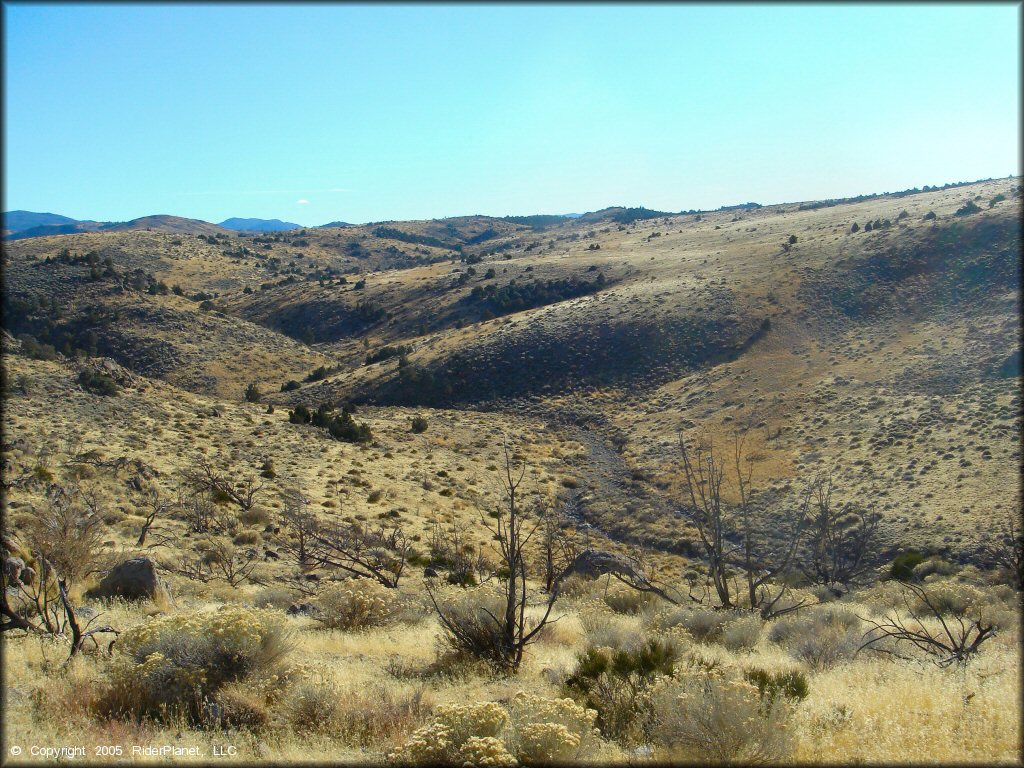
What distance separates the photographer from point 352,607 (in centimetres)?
1128

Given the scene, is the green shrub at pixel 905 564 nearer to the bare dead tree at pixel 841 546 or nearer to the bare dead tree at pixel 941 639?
the bare dead tree at pixel 841 546

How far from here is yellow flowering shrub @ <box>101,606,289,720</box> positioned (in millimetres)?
6605

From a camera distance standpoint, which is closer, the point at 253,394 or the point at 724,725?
the point at 724,725

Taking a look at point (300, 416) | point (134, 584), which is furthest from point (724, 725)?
point (300, 416)

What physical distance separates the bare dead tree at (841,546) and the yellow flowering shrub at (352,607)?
1323 cm

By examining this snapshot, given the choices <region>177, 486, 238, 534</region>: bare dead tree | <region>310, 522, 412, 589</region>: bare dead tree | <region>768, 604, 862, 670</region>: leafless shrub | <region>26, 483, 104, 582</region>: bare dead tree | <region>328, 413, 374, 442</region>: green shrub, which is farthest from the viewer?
<region>328, 413, 374, 442</region>: green shrub

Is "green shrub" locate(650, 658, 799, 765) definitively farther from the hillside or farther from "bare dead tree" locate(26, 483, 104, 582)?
"bare dead tree" locate(26, 483, 104, 582)

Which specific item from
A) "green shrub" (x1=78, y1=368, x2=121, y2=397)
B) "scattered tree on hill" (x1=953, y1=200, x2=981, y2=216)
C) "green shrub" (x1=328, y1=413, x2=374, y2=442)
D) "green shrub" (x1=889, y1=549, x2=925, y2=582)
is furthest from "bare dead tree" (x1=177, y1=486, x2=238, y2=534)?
"scattered tree on hill" (x1=953, y1=200, x2=981, y2=216)

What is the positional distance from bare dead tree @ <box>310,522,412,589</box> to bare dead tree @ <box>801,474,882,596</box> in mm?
12466

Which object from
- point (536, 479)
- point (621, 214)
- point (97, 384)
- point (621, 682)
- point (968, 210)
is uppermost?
point (621, 214)

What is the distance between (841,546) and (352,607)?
17657mm

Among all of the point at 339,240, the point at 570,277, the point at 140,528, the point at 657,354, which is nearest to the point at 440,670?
the point at 140,528

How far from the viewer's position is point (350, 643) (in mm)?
9820

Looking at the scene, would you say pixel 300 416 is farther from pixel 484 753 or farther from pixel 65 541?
pixel 484 753
